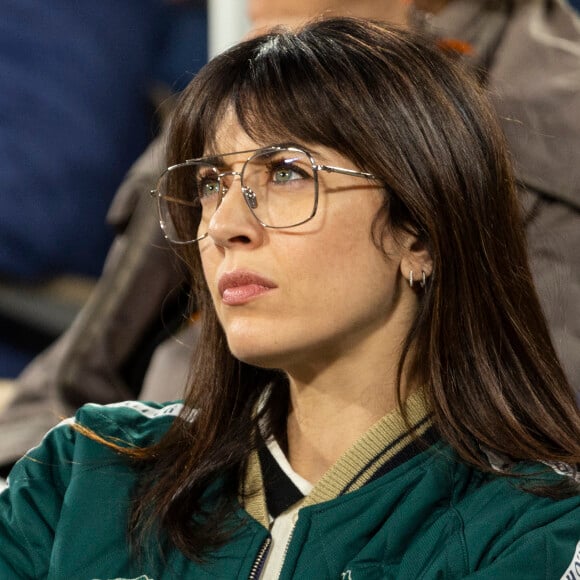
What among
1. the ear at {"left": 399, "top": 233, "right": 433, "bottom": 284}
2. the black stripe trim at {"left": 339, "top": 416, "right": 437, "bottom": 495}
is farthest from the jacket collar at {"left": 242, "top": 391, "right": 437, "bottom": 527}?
the ear at {"left": 399, "top": 233, "right": 433, "bottom": 284}

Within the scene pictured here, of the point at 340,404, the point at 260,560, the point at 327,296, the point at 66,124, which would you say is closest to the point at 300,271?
the point at 327,296

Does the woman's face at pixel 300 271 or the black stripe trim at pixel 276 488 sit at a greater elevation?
the woman's face at pixel 300 271

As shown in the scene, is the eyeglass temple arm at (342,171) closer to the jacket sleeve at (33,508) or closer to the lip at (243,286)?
the lip at (243,286)

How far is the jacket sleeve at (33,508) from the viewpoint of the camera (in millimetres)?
1167

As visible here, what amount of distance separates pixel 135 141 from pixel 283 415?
1.56 meters

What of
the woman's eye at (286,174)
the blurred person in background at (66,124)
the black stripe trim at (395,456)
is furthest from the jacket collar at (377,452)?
the blurred person in background at (66,124)

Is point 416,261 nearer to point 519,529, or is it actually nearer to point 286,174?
point 286,174

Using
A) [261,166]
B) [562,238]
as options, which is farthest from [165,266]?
[261,166]

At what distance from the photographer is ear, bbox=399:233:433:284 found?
44.9 inches

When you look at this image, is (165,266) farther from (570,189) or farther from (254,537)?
(254,537)

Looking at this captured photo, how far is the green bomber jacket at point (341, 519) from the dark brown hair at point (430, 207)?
0.03 metres

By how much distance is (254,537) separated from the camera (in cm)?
111

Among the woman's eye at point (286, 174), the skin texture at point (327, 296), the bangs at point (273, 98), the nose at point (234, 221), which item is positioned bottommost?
the skin texture at point (327, 296)

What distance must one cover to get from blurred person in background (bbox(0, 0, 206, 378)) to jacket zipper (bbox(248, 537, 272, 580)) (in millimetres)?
1523
